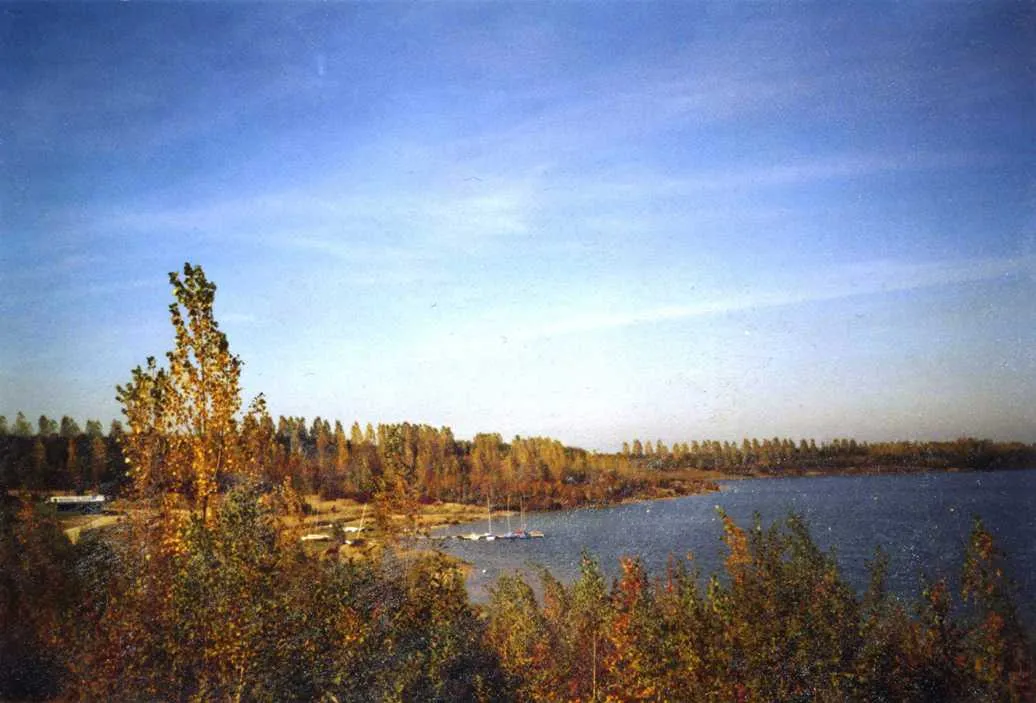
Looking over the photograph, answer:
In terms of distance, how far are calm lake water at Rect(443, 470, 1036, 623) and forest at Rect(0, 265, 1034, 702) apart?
27.1 feet

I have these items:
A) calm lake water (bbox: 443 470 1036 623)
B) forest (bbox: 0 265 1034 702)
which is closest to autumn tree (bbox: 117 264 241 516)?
forest (bbox: 0 265 1034 702)

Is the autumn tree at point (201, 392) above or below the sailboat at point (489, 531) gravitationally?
above

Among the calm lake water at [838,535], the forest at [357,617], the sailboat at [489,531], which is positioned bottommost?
the sailboat at [489,531]

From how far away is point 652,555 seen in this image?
5231 cm

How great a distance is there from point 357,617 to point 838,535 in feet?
195

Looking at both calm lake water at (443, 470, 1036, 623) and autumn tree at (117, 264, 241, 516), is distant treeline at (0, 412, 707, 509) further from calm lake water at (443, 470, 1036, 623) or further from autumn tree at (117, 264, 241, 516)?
autumn tree at (117, 264, 241, 516)

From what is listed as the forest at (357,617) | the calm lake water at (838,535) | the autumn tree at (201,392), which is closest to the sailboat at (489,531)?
the calm lake water at (838,535)

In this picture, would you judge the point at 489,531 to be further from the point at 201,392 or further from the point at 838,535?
the point at 201,392

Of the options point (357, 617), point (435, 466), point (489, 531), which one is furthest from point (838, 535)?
point (435, 466)

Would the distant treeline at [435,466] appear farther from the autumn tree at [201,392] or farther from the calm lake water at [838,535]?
the autumn tree at [201,392]

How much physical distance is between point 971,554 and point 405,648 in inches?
446

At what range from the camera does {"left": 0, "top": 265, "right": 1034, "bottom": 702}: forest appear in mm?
8898

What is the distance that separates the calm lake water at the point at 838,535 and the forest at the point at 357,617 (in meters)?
8.26

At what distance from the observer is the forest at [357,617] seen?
8898 mm
